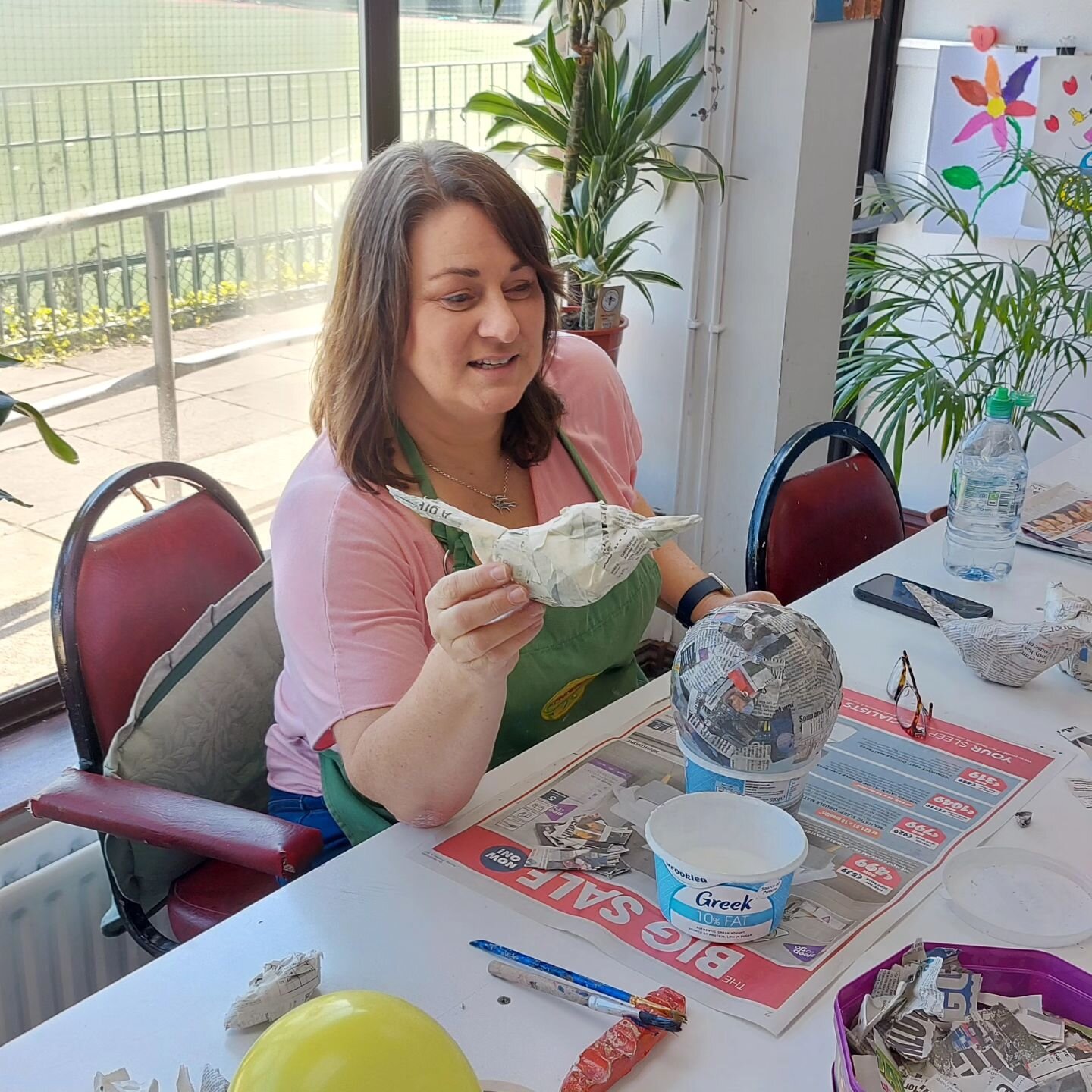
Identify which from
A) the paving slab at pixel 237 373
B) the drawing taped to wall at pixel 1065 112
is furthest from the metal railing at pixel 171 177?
the drawing taped to wall at pixel 1065 112

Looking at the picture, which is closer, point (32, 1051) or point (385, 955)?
point (32, 1051)

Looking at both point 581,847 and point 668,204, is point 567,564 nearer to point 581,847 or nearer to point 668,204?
point 581,847

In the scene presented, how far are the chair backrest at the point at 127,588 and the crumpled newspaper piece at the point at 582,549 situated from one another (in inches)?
24.8

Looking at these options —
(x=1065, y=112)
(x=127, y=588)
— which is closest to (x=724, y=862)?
(x=127, y=588)

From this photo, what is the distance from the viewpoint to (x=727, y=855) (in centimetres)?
103

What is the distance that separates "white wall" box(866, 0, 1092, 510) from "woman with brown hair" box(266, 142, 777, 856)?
7.53 feet

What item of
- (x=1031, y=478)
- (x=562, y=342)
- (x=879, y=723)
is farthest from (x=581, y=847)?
(x=1031, y=478)

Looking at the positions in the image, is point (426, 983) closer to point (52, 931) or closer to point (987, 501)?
point (52, 931)

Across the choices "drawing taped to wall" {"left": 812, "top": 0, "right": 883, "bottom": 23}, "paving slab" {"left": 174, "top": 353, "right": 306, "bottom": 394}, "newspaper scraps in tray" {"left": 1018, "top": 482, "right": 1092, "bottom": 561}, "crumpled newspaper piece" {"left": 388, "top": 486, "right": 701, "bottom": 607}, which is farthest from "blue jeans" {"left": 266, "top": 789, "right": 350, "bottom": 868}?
"drawing taped to wall" {"left": 812, "top": 0, "right": 883, "bottom": 23}

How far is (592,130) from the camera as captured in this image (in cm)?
241

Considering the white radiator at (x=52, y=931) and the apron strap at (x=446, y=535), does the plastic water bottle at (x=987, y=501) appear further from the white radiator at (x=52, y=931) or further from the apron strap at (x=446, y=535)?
the white radiator at (x=52, y=931)

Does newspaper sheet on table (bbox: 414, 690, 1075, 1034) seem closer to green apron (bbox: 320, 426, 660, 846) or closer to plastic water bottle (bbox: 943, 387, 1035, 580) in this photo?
green apron (bbox: 320, 426, 660, 846)

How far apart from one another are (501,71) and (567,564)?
2.02 meters

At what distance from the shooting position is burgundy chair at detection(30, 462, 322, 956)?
1251 mm
